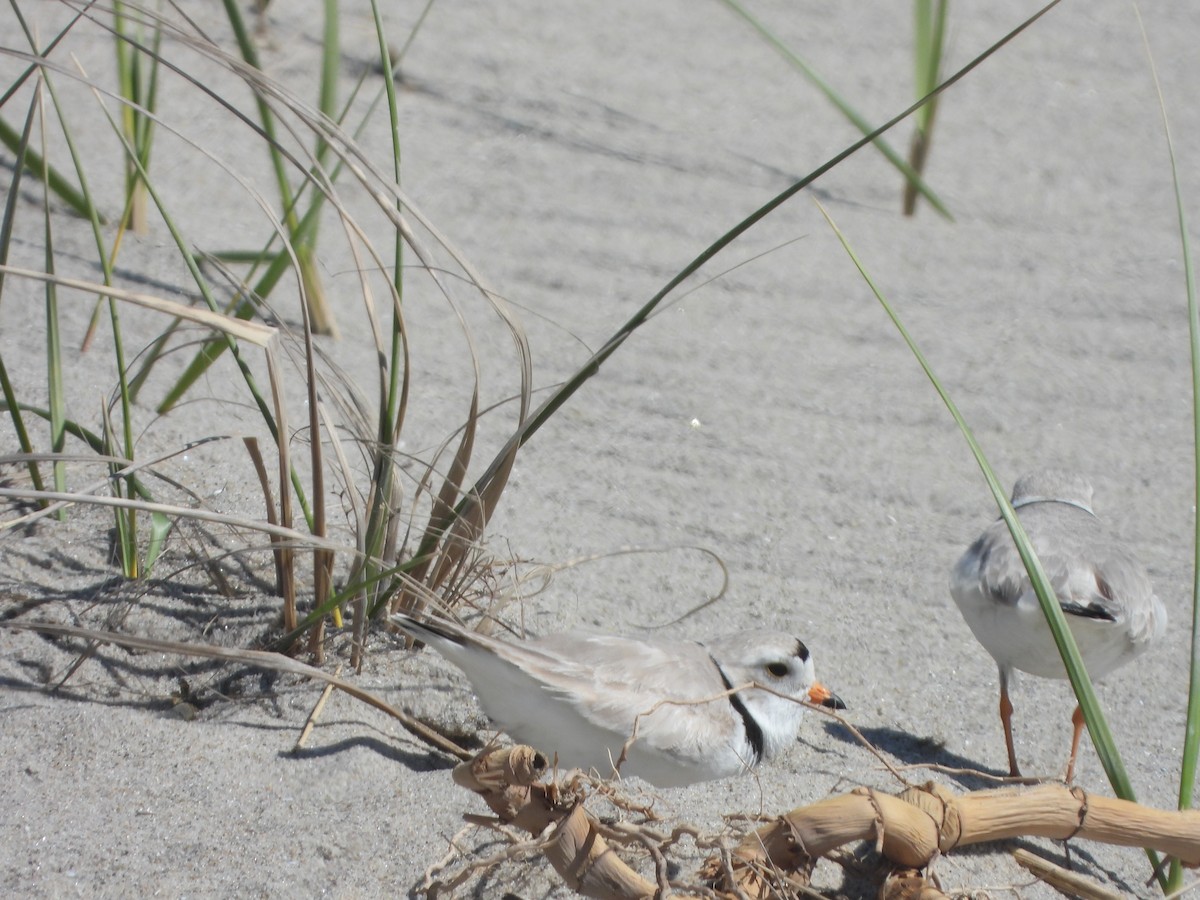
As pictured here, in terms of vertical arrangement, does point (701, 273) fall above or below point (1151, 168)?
below

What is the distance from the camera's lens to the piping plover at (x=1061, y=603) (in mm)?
2369

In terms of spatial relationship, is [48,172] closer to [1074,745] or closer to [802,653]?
[802,653]

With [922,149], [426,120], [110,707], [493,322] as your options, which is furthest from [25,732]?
[922,149]

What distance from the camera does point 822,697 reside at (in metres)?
2.36

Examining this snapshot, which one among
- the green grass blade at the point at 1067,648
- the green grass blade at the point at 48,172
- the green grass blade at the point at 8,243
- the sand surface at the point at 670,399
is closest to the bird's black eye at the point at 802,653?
the sand surface at the point at 670,399

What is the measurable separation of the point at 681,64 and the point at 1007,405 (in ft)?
7.32

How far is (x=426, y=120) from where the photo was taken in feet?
14.8

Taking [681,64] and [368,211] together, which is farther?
[681,64]

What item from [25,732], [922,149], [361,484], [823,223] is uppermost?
[922,149]

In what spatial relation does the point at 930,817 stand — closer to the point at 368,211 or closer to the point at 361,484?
the point at 361,484

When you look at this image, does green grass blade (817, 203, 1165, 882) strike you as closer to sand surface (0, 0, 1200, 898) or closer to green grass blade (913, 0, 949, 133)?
sand surface (0, 0, 1200, 898)

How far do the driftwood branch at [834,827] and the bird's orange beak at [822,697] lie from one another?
0.48m

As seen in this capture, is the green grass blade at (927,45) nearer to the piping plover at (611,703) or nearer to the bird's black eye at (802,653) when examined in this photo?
the bird's black eye at (802,653)

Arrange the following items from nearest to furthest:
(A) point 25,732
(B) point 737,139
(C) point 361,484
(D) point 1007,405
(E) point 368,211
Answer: (A) point 25,732
(C) point 361,484
(D) point 1007,405
(E) point 368,211
(B) point 737,139
